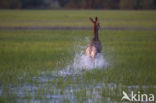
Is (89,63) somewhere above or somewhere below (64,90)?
above

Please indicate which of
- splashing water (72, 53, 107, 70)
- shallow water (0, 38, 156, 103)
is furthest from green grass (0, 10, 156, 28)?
shallow water (0, 38, 156, 103)

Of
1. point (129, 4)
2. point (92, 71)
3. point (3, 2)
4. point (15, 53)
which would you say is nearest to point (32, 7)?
point (3, 2)

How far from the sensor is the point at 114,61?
12336mm

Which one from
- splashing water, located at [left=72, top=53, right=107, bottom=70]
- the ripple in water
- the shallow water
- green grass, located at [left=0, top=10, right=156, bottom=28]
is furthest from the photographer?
green grass, located at [left=0, top=10, right=156, bottom=28]

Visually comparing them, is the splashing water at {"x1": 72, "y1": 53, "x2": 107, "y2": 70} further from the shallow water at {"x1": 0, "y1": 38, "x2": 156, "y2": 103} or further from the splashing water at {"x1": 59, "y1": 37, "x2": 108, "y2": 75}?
the shallow water at {"x1": 0, "y1": 38, "x2": 156, "y2": 103}

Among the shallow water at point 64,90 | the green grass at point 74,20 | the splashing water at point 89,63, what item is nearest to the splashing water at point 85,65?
the splashing water at point 89,63

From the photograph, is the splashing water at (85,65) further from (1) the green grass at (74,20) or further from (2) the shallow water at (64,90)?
(1) the green grass at (74,20)

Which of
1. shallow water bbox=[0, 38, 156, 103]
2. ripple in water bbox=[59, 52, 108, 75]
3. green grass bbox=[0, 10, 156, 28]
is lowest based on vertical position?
shallow water bbox=[0, 38, 156, 103]

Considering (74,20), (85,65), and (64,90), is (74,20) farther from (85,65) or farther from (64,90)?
(64,90)

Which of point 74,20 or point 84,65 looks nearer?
point 84,65

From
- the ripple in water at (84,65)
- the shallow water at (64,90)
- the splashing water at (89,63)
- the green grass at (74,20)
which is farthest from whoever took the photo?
the green grass at (74,20)

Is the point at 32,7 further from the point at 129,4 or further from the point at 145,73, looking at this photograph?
the point at 145,73

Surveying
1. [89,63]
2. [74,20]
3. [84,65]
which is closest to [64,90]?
[89,63]

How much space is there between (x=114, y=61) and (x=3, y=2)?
58194mm
